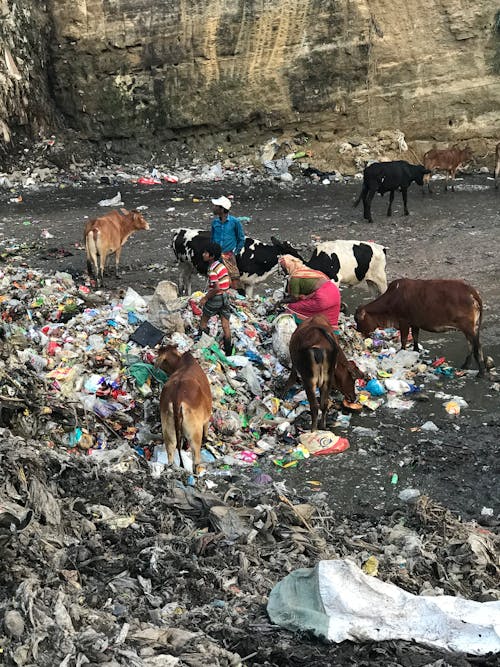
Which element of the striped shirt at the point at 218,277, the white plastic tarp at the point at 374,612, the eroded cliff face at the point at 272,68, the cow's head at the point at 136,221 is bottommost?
the white plastic tarp at the point at 374,612

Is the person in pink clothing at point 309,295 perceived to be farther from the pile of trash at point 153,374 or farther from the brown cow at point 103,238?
the brown cow at point 103,238

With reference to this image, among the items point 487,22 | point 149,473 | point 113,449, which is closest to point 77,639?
point 149,473

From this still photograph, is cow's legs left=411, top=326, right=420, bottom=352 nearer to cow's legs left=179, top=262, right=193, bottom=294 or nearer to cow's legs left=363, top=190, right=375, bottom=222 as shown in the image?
cow's legs left=179, top=262, right=193, bottom=294

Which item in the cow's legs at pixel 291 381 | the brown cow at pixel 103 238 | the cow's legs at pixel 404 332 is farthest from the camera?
the brown cow at pixel 103 238

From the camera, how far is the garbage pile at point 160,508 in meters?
4.23

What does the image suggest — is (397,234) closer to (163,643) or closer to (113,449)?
(113,449)

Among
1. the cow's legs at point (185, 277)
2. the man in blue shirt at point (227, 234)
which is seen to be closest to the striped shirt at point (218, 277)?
the man in blue shirt at point (227, 234)

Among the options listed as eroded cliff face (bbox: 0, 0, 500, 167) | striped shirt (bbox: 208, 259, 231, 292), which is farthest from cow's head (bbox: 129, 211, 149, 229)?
eroded cliff face (bbox: 0, 0, 500, 167)

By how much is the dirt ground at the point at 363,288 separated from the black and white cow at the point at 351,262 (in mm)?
502

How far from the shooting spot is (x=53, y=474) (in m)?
5.89

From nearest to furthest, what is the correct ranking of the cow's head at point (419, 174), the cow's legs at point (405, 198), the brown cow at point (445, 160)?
the cow's legs at point (405, 198) < the cow's head at point (419, 174) < the brown cow at point (445, 160)

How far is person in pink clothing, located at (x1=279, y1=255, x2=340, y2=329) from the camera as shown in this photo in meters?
9.20

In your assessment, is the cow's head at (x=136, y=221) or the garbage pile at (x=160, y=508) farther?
the cow's head at (x=136, y=221)

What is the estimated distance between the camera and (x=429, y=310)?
31.0 feet
